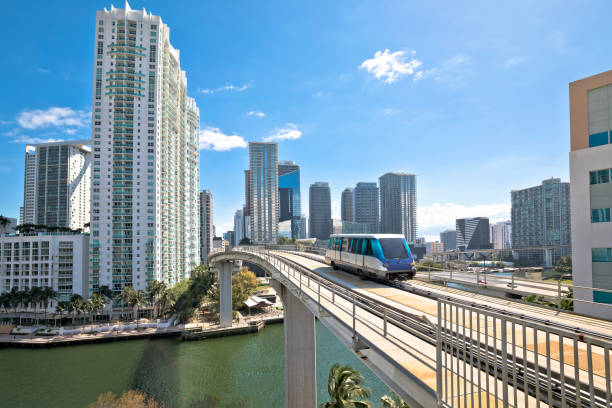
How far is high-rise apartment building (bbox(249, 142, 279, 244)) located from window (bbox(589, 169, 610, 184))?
140 meters

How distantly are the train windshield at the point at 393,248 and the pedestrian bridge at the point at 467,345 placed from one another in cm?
166

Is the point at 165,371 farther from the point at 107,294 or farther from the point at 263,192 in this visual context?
the point at 263,192

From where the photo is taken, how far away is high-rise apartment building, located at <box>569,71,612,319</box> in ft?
51.8

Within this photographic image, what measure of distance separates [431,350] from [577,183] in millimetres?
16367

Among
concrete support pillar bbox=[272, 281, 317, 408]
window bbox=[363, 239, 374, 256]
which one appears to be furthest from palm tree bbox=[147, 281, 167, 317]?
window bbox=[363, 239, 374, 256]

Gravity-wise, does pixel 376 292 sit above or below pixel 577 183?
below

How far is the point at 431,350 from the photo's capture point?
6773 mm

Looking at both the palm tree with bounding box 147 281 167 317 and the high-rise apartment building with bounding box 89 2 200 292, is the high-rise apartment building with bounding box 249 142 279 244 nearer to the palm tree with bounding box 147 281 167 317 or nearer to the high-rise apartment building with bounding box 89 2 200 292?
the high-rise apartment building with bounding box 89 2 200 292

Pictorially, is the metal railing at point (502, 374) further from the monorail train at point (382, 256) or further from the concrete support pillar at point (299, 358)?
the concrete support pillar at point (299, 358)

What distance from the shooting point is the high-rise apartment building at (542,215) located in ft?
297

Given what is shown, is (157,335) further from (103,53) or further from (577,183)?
(103,53)

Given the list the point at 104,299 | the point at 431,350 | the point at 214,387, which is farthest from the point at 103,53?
the point at 431,350

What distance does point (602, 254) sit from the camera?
626 inches

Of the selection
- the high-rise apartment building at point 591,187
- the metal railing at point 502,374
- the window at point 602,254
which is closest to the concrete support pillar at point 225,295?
the high-rise apartment building at point 591,187
